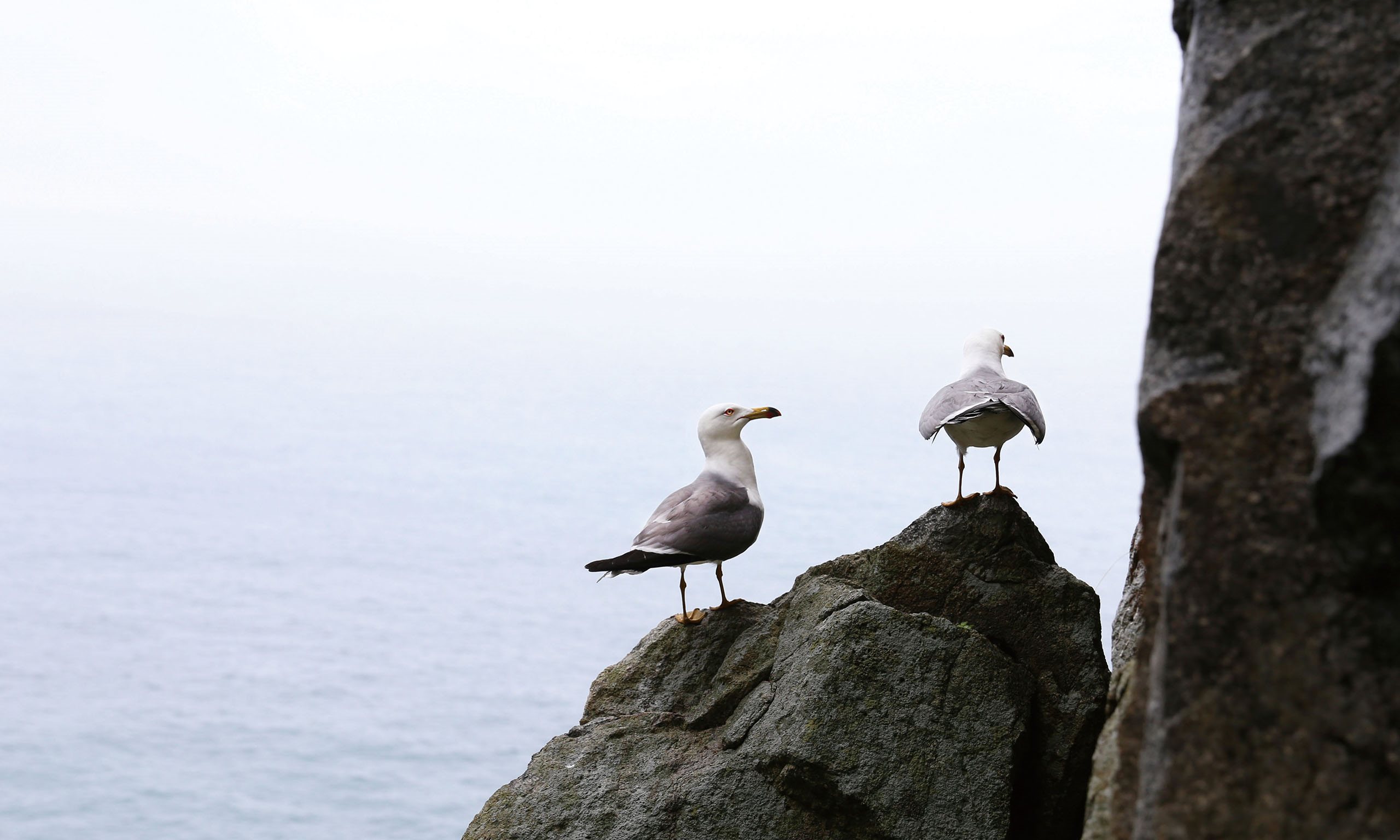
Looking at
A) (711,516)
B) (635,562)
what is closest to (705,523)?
(711,516)

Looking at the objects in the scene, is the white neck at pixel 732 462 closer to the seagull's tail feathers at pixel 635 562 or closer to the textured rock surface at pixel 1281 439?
the seagull's tail feathers at pixel 635 562

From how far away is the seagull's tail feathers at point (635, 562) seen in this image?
4516mm

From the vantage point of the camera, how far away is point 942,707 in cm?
400

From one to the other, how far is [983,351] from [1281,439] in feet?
10.9

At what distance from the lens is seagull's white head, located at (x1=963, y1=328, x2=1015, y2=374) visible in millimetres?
5195

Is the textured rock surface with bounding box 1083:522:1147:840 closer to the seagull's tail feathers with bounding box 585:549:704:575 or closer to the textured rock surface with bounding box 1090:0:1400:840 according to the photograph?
the textured rock surface with bounding box 1090:0:1400:840

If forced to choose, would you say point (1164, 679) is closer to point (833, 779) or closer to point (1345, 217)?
point (1345, 217)

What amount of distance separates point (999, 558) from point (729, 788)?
4.65 ft

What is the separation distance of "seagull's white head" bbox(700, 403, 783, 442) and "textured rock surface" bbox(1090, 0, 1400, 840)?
2.99 meters

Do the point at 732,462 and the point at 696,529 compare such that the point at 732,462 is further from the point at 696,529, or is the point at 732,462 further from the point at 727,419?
the point at 696,529

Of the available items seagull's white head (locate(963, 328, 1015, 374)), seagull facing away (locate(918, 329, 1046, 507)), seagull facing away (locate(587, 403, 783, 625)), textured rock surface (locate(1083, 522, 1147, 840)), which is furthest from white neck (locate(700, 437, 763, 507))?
textured rock surface (locate(1083, 522, 1147, 840))

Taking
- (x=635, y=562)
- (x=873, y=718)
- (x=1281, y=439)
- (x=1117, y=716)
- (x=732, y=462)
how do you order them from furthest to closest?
(x=732, y=462)
(x=635, y=562)
(x=873, y=718)
(x=1117, y=716)
(x=1281, y=439)

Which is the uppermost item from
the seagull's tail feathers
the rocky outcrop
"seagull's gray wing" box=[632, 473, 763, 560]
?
"seagull's gray wing" box=[632, 473, 763, 560]

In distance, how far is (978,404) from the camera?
14.9 feet
